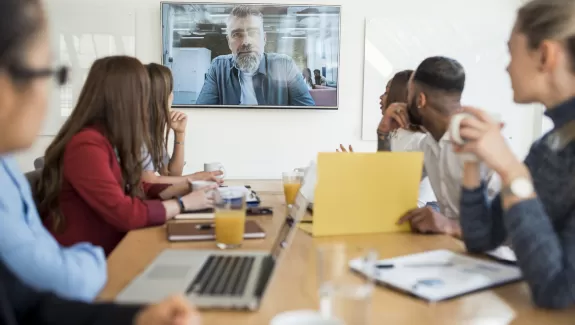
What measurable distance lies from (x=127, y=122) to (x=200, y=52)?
207 centimetres

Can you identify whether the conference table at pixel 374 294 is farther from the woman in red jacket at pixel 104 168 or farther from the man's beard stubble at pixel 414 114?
the man's beard stubble at pixel 414 114

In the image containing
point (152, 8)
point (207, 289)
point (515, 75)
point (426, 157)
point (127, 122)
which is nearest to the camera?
point (207, 289)

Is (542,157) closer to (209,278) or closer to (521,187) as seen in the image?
(521,187)

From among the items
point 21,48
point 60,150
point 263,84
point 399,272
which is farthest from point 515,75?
point 263,84

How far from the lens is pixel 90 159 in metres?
1.47

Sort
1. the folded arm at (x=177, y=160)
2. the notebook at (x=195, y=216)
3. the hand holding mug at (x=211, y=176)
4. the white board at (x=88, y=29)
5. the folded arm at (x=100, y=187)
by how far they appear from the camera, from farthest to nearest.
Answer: the white board at (x=88, y=29)
the folded arm at (x=177, y=160)
the hand holding mug at (x=211, y=176)
the notebook at (x=195, y=216)
the folded arm at (x=100, y=187)

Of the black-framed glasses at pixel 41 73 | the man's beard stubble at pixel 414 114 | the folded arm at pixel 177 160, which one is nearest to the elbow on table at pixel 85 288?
the black-framed glasses at pixel 41 73

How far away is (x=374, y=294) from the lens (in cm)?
94

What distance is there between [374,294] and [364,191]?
48cm

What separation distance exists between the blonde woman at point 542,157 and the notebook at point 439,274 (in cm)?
9

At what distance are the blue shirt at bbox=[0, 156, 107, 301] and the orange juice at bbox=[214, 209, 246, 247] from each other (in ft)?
1.08

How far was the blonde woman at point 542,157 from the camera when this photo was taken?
89 cm

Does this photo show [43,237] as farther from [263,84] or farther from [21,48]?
[263,84]

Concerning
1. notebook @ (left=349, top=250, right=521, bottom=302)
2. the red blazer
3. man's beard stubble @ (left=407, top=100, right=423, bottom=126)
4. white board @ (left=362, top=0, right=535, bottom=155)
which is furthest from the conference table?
white board @ (left=362, top=0, right=535, bottom=155)
